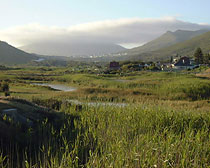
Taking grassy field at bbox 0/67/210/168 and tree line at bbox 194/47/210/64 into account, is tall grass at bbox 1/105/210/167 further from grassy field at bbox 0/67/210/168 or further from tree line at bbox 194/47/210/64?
tree line at bbox 194/47/210/64

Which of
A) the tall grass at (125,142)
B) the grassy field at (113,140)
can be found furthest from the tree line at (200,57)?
the tall grass at (125,142)

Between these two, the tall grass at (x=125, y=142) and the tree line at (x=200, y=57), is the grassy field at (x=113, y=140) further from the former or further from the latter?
the tree line at (x=200, y=57)

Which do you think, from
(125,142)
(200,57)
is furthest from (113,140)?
(200,57)

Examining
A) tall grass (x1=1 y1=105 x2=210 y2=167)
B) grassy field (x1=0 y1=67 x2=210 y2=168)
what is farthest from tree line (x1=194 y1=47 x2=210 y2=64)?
tall grass (x1=1 y1=105 x2=210 y2=167)

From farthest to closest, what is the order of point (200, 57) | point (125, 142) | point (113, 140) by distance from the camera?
1. point (200, 57)
2. point (113, 140)
3. point (125, 142)

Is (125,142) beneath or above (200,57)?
beneath

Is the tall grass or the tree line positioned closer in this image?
the tall grass

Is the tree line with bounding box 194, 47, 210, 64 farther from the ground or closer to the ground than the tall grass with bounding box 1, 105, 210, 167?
farther from the ground

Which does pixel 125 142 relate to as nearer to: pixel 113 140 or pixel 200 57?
pixel 113 140

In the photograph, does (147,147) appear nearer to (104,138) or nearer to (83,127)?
(104,138)

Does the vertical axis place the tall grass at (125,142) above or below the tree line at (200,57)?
below

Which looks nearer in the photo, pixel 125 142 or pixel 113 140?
pixel 125 142

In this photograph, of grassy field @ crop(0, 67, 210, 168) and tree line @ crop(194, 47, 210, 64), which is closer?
grassy field @ crop(0, 67, 210, 168)

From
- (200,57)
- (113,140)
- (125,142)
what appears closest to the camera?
(125,142)
